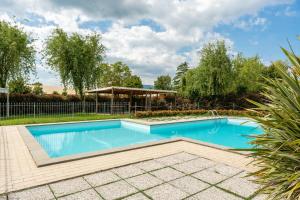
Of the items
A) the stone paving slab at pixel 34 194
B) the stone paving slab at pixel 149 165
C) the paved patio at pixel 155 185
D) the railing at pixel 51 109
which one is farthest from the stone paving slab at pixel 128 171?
the railing at pixel 51 109

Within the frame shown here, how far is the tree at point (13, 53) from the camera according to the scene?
15.0 metres

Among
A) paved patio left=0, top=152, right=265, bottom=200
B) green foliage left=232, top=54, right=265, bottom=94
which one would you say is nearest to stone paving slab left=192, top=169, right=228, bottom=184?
paved patio left=0, top=152, right=265, bottom=200

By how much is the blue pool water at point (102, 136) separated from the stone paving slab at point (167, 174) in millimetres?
3611

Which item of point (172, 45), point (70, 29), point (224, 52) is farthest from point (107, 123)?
Answer: point (224, 52)

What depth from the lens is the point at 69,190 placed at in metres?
3.18

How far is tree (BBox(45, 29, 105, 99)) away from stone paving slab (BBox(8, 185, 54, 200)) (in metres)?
15.8

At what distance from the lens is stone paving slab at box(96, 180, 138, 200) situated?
3035 mm

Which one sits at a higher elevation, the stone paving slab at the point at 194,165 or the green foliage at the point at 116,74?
the green foliage at the point at 116,74

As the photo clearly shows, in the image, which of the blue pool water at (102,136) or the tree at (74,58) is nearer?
the blue pool water at (102,136)

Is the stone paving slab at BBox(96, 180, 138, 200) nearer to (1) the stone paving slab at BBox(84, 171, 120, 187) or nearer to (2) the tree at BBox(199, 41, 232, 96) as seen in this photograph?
(1) the stone paving slab at BBox(84, 171, 120, 187)

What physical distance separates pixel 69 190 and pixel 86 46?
1728 cm

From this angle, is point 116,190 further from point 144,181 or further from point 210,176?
point 210,176

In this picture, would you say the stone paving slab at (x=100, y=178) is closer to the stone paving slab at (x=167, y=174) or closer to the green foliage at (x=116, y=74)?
the stone paving slab at (x=167, y=174)

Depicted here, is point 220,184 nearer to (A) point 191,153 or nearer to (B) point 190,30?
(A) point 191,153
